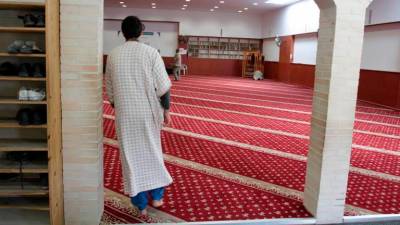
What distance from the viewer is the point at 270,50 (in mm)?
21891

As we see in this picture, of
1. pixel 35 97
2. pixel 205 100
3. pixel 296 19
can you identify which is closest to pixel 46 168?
pixel 35 97

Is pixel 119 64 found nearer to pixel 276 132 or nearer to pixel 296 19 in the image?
pixel 276 132

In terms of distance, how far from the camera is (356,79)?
3090mm

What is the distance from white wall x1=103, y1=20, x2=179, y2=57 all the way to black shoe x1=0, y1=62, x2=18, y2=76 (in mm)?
19364

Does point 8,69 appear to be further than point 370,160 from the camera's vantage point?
No

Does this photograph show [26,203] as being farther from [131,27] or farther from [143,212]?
[131,27]

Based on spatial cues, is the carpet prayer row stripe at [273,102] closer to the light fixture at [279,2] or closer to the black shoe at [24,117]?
the light fixture at [279,2]

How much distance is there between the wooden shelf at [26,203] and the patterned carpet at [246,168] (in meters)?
0.52

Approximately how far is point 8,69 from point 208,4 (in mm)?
17413

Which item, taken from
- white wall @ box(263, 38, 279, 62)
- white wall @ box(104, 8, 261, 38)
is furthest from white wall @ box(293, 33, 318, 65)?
white wall @ box(104, 8, 261, 38)

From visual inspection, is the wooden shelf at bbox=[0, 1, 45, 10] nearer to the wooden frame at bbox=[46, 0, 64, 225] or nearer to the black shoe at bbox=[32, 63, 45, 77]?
the wooden frame at bbox=[46, 0, 64, 225]

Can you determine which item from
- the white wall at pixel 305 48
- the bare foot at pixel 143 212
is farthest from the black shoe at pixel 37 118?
the white wall at pixel 305 48

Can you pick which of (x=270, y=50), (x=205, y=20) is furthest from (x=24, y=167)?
(x=205, y=20)

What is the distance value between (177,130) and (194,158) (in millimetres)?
1734
